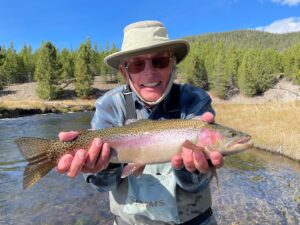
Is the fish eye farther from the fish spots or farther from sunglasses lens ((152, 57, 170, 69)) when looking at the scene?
sunglasses lens ((152, 57, 170, 69))

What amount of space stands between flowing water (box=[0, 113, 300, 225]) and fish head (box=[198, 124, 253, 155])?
7.17 meters

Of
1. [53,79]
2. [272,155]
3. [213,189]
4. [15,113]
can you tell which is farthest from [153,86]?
[53,79]

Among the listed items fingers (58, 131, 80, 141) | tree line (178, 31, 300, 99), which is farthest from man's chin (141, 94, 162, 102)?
tree line (178, 31, 300, 99)

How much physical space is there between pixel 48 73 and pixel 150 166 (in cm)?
6960

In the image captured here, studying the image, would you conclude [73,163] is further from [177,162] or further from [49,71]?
[49,71]

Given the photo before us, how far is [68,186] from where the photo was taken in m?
13.4

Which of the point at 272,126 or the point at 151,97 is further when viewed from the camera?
the point at 272,126

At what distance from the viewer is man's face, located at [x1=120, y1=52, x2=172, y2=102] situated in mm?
3467

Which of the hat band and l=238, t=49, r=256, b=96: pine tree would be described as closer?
the hat band

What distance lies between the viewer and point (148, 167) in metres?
3.63

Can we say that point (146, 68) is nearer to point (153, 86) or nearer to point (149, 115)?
point (153, 86)

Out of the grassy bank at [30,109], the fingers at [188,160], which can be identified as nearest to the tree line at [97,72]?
the grassy bank at [30,109]

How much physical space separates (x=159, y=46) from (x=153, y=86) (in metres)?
0.42

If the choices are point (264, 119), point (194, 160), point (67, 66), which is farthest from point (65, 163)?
point (67, 66)
